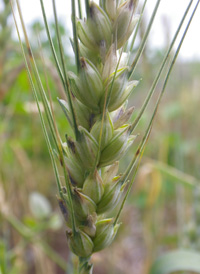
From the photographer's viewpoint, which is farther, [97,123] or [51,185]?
[51,185]

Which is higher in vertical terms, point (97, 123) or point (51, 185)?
point (97, 123)

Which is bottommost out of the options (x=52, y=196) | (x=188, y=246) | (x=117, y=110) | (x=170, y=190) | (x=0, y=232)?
(x=170, y=190)

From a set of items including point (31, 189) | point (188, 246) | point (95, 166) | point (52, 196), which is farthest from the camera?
point (52, 196)

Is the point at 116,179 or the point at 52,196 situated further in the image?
the point at 52,196

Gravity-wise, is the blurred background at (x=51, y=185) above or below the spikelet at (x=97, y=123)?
below

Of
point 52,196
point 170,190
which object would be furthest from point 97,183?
point 170,190

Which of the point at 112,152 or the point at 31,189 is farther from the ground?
the point at 112,152

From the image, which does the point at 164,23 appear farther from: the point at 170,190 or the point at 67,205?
the point at 67,205

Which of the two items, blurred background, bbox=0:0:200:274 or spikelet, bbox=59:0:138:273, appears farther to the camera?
blurred background, bbox=0:0:200:274

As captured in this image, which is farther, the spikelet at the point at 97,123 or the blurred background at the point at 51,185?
the blurred background at the point at 51,185

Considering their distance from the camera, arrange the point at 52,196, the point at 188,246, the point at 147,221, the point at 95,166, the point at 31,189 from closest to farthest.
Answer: the point at 95,166, the point at 188,246, the point at 147,221, the point at 31,189, the point at 52,196

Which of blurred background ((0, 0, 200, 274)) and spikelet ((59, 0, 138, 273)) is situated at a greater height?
spikelet ((59, 0, 138, 273))
